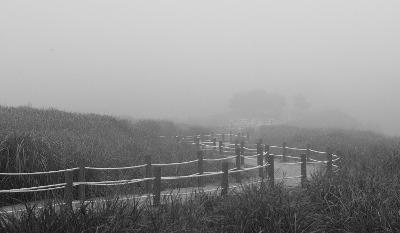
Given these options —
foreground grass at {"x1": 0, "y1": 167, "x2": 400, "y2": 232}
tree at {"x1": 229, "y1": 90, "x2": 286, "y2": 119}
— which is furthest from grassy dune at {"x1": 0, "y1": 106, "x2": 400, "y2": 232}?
tree at {"x1": 229, "y1": 90, "x2": 286, "y2": 119}

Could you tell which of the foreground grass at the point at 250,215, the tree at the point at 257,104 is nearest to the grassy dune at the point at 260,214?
the foreground grass at the point at 250,215

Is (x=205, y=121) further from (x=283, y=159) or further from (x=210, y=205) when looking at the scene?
(x=210, y=205)

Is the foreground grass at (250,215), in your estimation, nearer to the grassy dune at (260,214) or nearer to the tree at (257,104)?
the grassy dune at (260,214)

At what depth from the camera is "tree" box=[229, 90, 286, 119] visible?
280 ft

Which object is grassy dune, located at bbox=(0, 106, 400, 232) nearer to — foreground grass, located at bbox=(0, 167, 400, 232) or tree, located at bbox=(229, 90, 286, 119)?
foreground grass, located at bbox=(0, 167, 400, 232)

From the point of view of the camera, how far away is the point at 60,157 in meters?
13.7

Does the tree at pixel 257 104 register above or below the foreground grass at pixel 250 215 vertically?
above

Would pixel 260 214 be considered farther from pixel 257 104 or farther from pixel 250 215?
pixel 257 104

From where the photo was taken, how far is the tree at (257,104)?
85.4m

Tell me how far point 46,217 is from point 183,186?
883 cm

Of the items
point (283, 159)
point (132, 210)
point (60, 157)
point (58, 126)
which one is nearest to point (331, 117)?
point (283, 159)

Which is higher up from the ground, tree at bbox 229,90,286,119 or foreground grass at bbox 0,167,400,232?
tree at bbox 229,90,286,119

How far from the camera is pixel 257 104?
85.4 meters

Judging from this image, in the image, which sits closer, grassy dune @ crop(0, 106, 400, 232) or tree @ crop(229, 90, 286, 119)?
grassy dune @ crop(0, 106, 400, 232)
